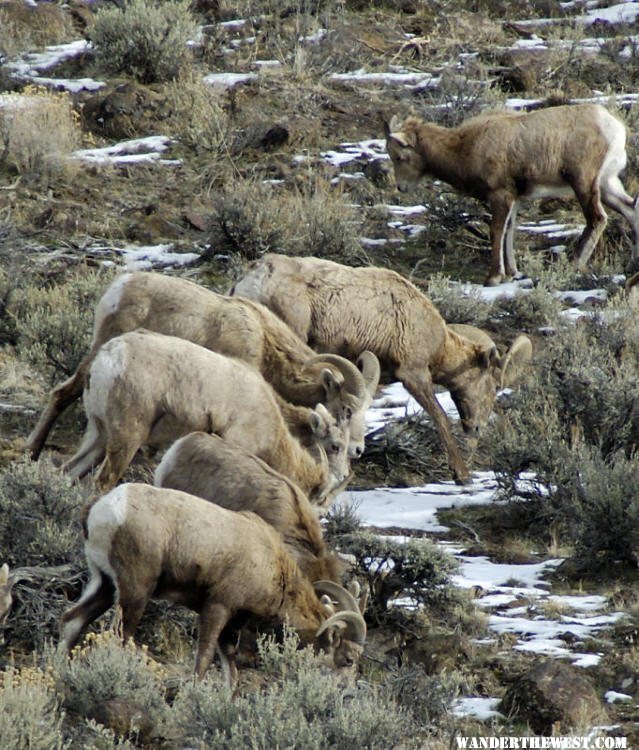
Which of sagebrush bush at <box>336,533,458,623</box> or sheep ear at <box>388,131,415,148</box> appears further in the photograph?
sheep ear at <box>388,131,415,148</box>

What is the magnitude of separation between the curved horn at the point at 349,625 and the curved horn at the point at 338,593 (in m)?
0.07

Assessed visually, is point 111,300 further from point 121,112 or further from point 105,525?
point 121,112

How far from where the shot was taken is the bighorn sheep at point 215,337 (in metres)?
9.54

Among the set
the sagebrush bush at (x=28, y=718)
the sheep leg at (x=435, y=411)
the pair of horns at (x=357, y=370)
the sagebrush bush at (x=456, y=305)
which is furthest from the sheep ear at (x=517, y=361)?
the sagebrush bush at (x=28, y=718)

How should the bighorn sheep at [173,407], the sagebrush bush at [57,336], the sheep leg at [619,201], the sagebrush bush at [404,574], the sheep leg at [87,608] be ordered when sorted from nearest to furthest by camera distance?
the sheep leg at [87,608] < the sagebrush bush at [404,574] < the bighorn sheep at [173,407] < the sagebrush bush at [57,336] < the sheep leg at [619,201]

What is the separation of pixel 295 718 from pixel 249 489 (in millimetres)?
2179

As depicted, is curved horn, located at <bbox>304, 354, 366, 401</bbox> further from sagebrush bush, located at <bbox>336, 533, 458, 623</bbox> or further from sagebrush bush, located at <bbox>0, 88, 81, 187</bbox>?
sagebrush bush, located at <bbox>0, 88, 81, 187</bbox>

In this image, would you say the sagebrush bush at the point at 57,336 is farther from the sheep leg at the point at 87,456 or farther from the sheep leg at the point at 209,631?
the sheep leg at the point at 209,631

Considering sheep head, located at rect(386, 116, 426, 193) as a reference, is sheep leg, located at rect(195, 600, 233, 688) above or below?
above

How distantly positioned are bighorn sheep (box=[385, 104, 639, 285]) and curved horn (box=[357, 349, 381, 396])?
411 centimetres

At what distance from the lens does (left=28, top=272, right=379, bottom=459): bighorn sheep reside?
9.54 metres

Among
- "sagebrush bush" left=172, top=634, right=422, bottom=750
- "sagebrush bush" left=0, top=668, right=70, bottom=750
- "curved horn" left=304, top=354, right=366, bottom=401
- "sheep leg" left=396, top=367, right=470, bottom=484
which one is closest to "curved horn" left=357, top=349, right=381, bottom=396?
"curved horn" left=304, top=354, right=366, bottom=401

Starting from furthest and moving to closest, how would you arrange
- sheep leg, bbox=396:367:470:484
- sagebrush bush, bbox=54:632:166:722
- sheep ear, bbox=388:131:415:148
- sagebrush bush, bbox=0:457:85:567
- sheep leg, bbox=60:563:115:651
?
sheep ear, bbox=388:131:415:148 < sheep leg, bbox=396:367:470:484 < sagebrush bush, bbox=0:457:85:567 < sheep leg, bbox=60:563:115:651 < sagebrush bush, bbox=54:632:166:722

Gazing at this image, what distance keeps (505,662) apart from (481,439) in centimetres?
405
